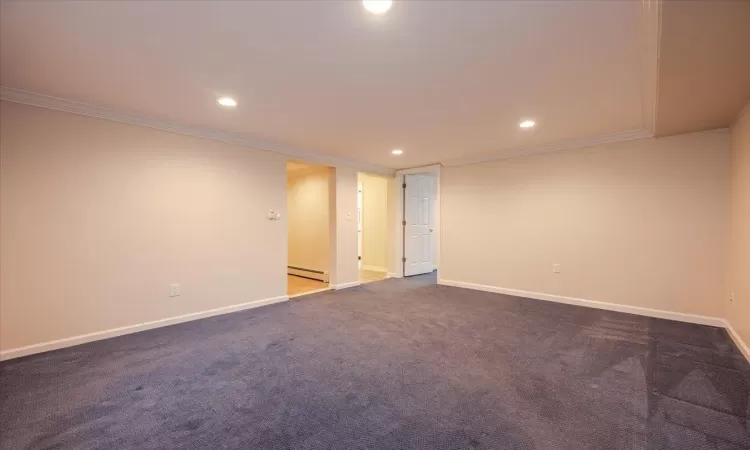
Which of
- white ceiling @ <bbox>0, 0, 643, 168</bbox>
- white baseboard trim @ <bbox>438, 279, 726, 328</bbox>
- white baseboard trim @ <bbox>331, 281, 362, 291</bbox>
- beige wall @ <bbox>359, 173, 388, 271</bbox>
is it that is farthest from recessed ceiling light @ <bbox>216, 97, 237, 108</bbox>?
white baseboard trim @ <bbox>438, 279, 726, 328</bbox>

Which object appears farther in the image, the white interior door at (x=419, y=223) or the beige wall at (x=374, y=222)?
the beige wall at (x=374, y=222)

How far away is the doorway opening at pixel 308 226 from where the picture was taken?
6.09 m

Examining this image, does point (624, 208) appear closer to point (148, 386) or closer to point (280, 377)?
point (280, 377)

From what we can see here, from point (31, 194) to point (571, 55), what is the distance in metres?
4.38

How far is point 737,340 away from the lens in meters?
2.80

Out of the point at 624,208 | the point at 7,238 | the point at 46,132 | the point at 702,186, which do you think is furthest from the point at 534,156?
the point at 7,238

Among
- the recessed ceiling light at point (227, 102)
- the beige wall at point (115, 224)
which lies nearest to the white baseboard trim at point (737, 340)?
the recessed ceiling light at point (227, 102)

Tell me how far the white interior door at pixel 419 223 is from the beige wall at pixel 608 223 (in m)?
1.28

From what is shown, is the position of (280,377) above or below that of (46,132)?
below

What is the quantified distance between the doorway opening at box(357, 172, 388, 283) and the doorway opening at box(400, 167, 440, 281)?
0.50 m

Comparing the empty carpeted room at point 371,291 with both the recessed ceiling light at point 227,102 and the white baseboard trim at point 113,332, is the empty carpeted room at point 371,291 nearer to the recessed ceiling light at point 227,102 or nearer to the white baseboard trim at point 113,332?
the white baseboard trim at point 113,332

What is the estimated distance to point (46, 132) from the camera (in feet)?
9.02

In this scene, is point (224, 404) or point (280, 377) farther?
point (280, 377)

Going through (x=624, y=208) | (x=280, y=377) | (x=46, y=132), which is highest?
(x=46, y=132)
